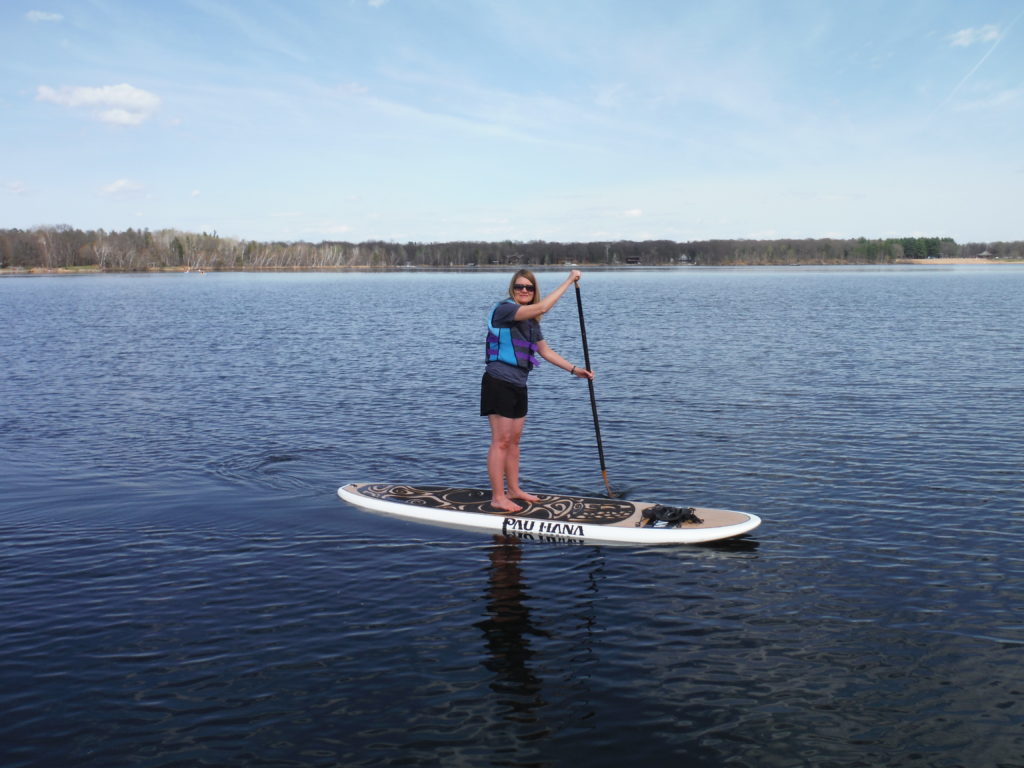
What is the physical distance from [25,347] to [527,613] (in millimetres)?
35864

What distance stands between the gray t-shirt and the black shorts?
65 millimetres

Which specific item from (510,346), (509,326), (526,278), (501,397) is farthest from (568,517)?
(526,278)

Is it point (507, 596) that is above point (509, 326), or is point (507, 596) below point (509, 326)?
below

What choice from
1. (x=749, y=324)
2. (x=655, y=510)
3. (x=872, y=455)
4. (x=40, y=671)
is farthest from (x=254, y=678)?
(x=749, y=324)

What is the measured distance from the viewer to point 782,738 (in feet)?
19.9

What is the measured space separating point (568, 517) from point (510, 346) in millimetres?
2442

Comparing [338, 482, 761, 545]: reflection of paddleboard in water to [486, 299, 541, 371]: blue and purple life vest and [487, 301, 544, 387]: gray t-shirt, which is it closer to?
[487, 301, 544, 387]: gray t-shirt

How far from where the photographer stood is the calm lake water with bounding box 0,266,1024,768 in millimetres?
6176

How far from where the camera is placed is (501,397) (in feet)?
34.0

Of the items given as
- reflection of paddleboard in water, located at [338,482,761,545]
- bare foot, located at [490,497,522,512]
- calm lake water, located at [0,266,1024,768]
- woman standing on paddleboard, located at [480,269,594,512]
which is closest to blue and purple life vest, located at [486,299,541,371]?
woman standing on paddleboard, located at [480,269,594,512]

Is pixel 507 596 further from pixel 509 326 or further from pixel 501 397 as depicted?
pixel 509 326

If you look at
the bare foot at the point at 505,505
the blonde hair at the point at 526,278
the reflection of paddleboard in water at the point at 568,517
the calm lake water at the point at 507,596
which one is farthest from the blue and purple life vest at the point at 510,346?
the calm lake water at the point at 507,596

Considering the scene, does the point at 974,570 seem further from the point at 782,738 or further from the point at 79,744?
the point at 79,744

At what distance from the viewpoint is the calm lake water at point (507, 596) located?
20.3 feet
